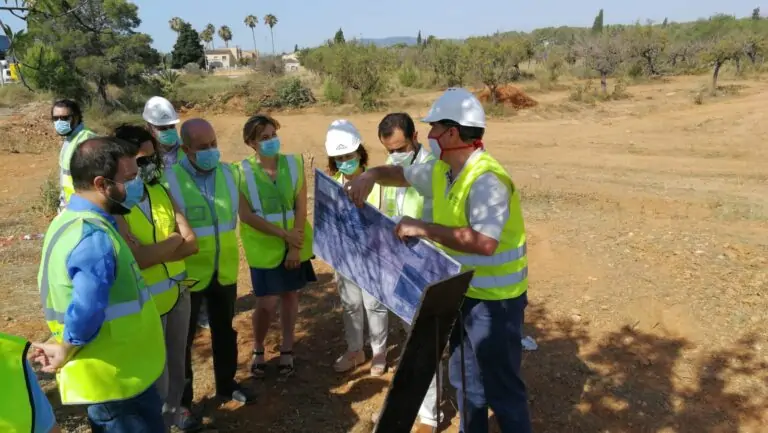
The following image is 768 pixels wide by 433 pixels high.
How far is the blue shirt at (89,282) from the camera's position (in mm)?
1962

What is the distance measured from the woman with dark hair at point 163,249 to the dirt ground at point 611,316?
0.76 m

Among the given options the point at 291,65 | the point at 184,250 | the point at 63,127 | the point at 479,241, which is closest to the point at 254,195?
the point at 184,250

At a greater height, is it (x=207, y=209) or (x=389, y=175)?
(x=389, y=175)

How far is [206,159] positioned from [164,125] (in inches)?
29.9

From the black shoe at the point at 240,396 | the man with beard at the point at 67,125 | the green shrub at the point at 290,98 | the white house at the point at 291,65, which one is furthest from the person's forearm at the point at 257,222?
the white house at the point at 291,65

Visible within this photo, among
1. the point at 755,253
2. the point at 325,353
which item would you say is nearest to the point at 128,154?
the point at 325,353

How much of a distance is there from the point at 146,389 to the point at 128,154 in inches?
36.1

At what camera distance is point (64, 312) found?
6.63 feet

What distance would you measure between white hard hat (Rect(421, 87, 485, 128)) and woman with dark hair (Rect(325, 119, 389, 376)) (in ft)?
3.78

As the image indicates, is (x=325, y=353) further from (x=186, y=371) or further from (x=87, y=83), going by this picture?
(x=87, y=83)

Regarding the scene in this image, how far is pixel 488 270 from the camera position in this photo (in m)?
2.67

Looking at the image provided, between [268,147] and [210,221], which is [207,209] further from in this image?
[268,147]

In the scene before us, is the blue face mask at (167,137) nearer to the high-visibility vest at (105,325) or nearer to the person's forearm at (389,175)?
the person's forearm at (389,175)

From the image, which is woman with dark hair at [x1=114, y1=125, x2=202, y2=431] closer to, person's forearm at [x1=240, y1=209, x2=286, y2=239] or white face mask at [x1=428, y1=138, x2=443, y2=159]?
person's forearm at [x1=240, y1=209, x2=286, y2=239]
